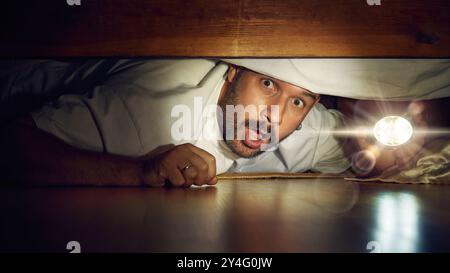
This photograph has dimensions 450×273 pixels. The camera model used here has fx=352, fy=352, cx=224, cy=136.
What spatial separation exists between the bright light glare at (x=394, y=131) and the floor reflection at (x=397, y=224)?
2.05ft

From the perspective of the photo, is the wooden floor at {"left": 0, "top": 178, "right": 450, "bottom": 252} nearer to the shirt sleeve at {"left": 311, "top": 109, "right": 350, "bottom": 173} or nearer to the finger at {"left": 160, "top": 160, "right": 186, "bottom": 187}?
the finger at {"left": 160, "top": 160, "right": 186, "bottom": 187}

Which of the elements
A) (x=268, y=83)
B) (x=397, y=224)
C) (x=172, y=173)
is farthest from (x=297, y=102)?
(x=397, y=224)

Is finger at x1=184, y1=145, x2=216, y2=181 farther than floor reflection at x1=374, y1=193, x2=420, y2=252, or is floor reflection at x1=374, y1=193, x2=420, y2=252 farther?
finger at x1=184, y1=145, x2=216, y2=181

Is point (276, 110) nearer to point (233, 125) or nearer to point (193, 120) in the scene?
point (233, 125)

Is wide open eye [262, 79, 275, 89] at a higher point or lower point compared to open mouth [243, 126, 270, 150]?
higher

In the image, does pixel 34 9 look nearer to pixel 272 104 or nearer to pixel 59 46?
pixel 59 46

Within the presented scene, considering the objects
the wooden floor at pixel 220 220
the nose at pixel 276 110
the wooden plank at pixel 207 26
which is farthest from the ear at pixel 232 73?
the wooden floor at pixel 220 220

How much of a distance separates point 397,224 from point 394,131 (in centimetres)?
110

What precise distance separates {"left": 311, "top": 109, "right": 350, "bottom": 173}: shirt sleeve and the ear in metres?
0.55

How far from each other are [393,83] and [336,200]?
891mm

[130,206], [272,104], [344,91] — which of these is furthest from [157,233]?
[344,91]

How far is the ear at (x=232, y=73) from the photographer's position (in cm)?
193

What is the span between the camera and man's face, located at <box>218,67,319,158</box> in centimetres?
194

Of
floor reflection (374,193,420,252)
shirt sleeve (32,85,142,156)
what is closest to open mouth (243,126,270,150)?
shirt sleeve (32,85,142,156)
